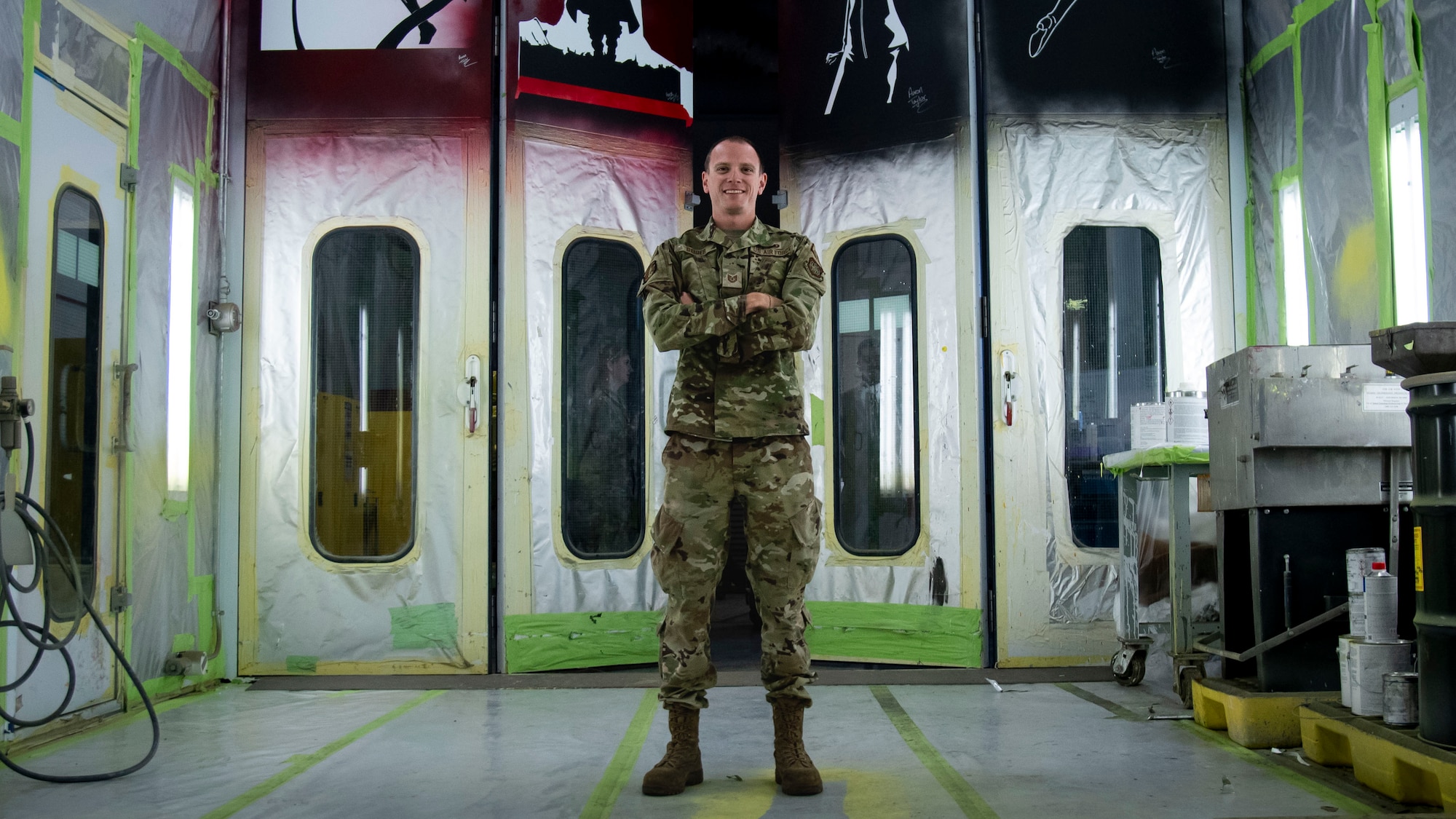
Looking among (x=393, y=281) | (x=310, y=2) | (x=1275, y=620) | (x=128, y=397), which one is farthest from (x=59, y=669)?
(x=1275, y=620)

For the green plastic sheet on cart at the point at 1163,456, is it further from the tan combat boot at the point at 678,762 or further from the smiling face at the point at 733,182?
the tan combat boot at the point at 678,762

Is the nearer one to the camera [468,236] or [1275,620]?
[1275,620]

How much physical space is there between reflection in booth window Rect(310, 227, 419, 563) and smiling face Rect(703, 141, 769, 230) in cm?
244

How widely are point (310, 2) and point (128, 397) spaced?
2.09 m

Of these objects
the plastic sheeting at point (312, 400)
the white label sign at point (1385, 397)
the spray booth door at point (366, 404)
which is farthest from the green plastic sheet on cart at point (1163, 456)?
the plastic sheeting at point (312, 400)

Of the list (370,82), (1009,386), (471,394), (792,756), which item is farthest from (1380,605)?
(370,82)

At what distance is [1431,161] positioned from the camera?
12.4 ft

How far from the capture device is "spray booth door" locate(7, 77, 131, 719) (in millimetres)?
3570

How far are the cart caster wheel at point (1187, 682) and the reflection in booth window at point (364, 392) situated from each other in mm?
3215

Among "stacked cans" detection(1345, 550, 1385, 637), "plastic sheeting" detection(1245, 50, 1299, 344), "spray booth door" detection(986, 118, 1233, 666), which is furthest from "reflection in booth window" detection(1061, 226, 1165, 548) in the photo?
"stacked cans" detection(1345, 550, 1385, 637)

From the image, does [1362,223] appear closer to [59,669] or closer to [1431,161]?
[1431,161]

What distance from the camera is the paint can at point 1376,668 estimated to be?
9.60ft

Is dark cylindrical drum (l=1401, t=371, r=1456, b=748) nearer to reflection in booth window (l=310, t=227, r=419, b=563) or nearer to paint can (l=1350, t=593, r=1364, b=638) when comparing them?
paint can (l=1350, t=593, r=1364, b=638)

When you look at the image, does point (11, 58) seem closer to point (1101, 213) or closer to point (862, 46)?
point (862, 46)
